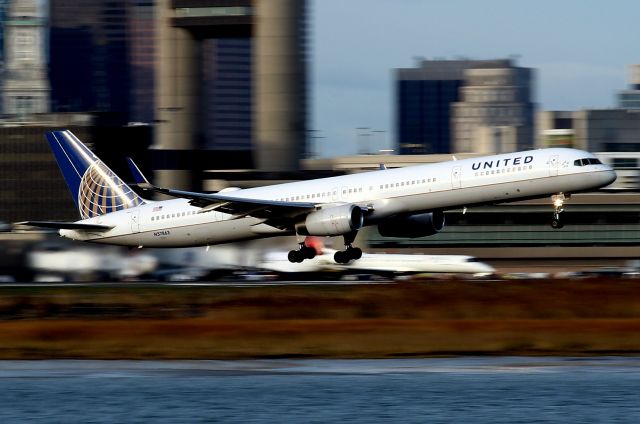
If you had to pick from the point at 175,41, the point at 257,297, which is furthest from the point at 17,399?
the point at 175,41

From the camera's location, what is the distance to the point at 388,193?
54500mm

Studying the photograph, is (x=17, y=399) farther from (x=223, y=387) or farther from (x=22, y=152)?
(x=22, y=152)

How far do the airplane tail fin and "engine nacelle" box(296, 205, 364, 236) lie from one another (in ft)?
35.0

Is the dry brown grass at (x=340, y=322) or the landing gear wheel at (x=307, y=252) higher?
the landing gear wheel at (x=307, y=252)

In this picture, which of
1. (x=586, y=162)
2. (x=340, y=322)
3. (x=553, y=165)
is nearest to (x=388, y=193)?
(x=553, y=165)

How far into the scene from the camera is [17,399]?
115 feet

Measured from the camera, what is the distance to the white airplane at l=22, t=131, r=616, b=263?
52.1m

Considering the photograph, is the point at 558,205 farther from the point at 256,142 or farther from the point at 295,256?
the point at 256,142

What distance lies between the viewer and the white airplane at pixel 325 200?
52.1 meters

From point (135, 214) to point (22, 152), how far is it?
122 m

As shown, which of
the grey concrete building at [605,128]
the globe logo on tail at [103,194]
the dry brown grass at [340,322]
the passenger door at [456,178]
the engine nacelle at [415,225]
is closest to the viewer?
the dry brown grass at [340,322]

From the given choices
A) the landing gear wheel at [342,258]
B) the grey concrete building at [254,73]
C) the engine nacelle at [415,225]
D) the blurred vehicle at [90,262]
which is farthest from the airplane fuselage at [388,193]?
the grey concrete building at [254,73]

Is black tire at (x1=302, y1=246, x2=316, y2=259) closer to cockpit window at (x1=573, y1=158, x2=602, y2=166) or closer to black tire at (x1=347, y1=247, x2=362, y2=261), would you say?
black tire at (x1=347, y1=247, x2=362, y2=261)

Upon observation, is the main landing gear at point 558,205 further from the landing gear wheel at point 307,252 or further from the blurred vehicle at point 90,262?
the blurred vehicle at point 90,262
